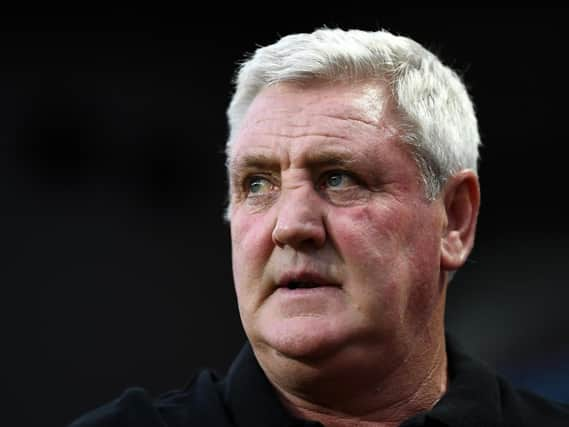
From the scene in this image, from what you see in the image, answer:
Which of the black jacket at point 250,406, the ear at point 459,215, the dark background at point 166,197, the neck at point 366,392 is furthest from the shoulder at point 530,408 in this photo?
the dark background at point 166,197

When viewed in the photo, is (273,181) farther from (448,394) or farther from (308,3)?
(308,3)

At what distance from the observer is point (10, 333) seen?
3.82 m

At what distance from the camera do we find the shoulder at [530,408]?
2160 millimetres

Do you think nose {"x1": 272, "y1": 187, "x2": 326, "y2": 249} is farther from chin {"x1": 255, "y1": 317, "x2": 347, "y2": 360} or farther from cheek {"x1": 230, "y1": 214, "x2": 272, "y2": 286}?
chin {"x1": 255, "y1": 317, "x2": 347, "y2": 360}

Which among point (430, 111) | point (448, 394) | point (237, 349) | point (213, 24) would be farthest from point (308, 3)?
point (448, 394)

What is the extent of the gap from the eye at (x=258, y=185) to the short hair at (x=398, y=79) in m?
0.15

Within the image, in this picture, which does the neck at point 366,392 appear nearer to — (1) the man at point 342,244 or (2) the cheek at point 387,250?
(1) the man at point 342,244

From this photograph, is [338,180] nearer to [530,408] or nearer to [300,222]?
[300,222]

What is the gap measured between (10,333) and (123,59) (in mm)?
1210

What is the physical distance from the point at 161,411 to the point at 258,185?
1.64ft

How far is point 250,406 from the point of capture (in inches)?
79.3

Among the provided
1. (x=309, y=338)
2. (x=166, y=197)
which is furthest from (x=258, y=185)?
(x=166, y=197)

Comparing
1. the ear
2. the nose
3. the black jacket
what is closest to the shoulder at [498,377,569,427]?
the black jacket

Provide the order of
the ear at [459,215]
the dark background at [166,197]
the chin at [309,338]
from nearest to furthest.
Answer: the chin at [309,338] < the ear at [459,215] < the dark background at [166,197]
